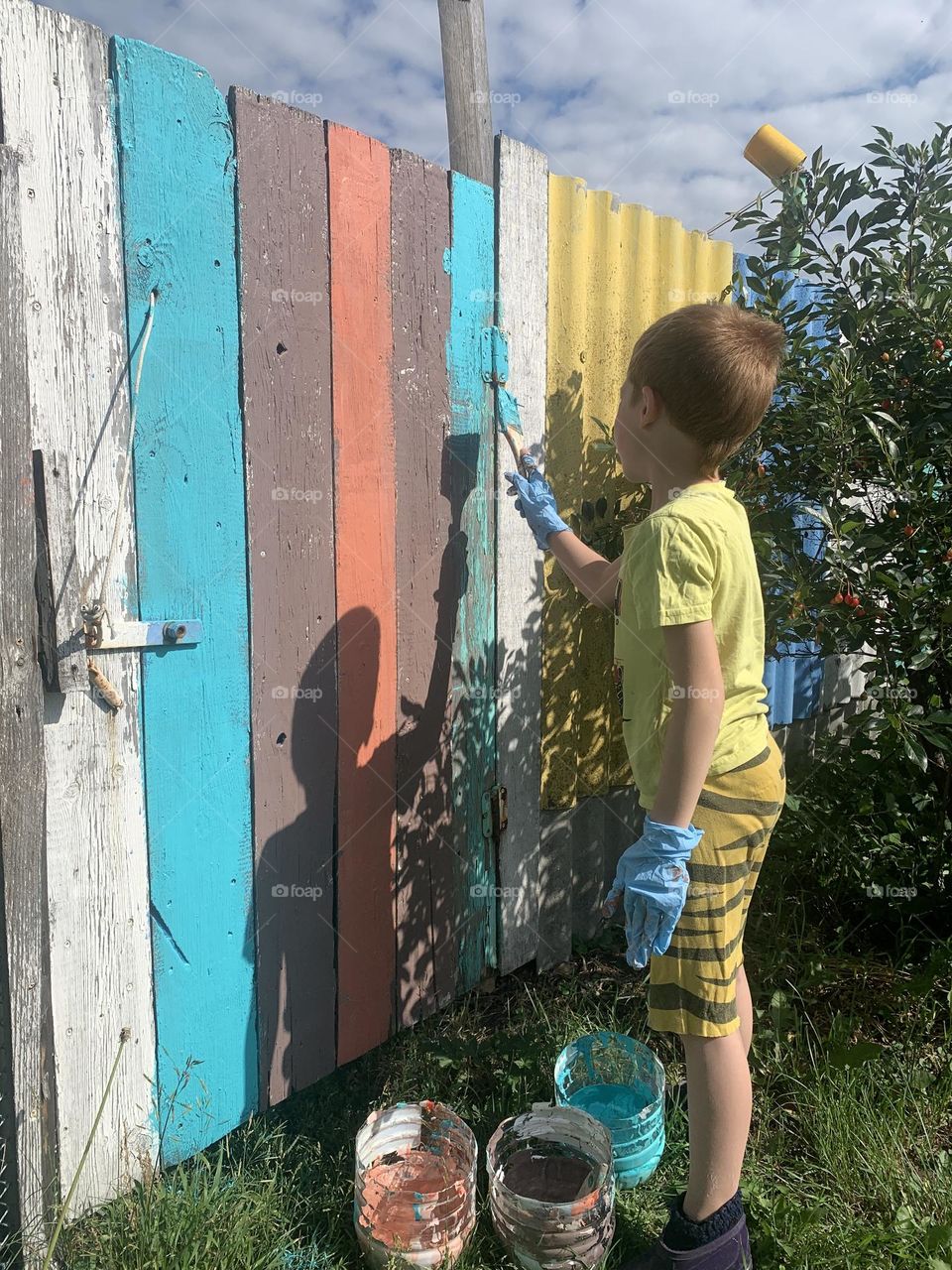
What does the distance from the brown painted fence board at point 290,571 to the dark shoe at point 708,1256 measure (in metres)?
0.89

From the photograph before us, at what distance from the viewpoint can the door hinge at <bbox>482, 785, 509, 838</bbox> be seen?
275cm

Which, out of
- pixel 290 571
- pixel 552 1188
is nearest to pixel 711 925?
pixel 552 1188

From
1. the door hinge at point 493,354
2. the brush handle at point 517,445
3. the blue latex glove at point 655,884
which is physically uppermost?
the door hinge at point 493,354

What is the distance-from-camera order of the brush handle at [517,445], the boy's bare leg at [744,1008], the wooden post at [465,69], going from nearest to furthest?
the boy's bare leg at [744,1008], the brush handle at [517,445], the wooden post at [465,69]

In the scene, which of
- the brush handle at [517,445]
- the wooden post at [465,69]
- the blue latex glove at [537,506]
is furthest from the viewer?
the wooden post at [465,69]

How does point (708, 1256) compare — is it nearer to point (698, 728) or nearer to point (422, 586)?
point (698, 728)

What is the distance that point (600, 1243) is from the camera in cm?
194

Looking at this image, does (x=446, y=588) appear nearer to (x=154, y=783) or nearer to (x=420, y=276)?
(x=420, y=276)

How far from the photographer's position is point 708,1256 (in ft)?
5.97

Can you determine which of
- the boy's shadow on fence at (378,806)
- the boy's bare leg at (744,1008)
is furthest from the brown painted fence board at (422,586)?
the boy's bare leg at (744,1008)

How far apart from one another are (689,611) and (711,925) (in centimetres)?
65

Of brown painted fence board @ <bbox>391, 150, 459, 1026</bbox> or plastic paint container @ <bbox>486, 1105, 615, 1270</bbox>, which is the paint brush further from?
plastic paint container @ <bbox>486, 1105, 615, 1270</bbox>

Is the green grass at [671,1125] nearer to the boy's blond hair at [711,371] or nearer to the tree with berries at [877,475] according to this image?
the tree with berries at [877,475]

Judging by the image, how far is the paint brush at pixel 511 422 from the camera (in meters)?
2.55
